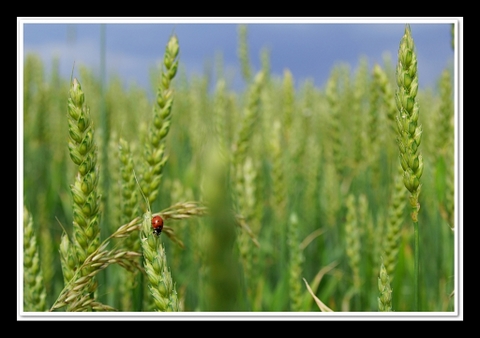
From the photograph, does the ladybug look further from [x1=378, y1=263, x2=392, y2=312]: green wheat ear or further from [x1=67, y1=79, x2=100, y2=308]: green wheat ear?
[x1=378, y1=263, x2=392, y2=312]: green wheat ear

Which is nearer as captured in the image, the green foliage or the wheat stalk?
the green foliage

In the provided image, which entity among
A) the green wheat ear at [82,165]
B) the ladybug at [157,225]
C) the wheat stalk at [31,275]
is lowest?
the wheat stalk at [31,275]

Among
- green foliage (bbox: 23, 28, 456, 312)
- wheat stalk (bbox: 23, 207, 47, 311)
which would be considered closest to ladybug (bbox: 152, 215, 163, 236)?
green foliage (bbox: 23, 28, 456, 312)

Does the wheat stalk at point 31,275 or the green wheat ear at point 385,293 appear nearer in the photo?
the green wheat ear at point 385,293

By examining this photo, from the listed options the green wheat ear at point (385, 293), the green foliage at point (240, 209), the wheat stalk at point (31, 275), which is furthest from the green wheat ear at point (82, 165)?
the green wheat ear at point (385, 293)

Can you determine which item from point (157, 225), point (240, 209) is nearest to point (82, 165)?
point (157, 225)

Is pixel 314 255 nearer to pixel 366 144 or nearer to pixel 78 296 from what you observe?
pixel 366 144

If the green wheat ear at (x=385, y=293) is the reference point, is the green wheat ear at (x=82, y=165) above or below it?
above

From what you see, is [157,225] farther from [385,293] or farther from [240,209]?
[240,209]

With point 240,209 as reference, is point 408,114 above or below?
above

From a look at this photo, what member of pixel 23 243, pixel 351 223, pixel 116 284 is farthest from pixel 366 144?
pixel 23 243

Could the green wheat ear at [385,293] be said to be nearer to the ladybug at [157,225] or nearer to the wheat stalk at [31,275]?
the ladybug at [157,225]

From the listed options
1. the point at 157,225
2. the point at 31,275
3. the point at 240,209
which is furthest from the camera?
the point at 240,209

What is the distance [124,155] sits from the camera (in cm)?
104
